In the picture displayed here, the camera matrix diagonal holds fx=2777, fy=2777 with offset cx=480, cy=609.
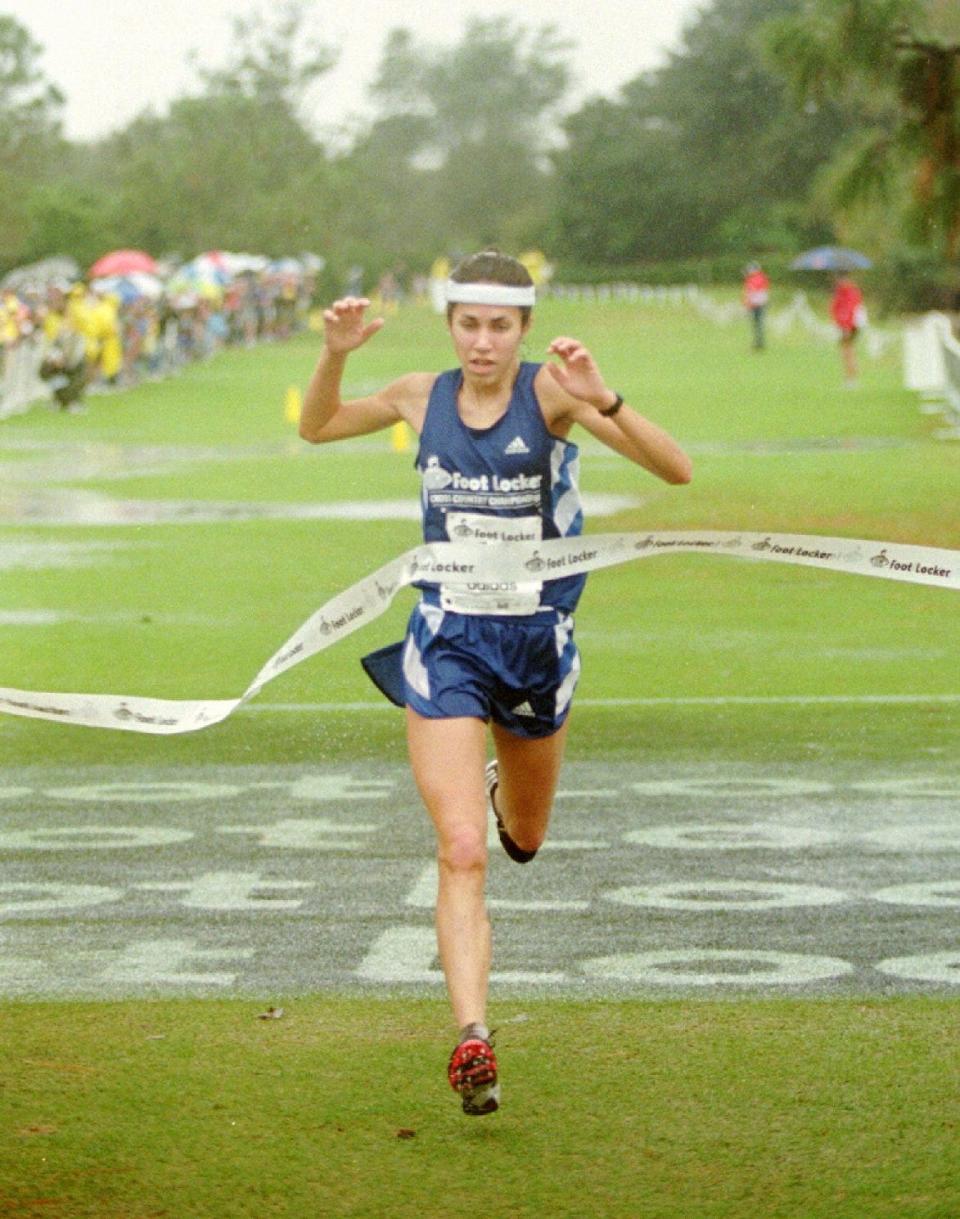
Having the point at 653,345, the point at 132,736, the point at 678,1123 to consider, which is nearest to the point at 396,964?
the point at 678,1123

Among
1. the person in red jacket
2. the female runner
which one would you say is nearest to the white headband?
the female runner

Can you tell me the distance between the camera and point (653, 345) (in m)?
57.0

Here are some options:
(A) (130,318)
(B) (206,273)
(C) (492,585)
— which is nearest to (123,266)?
(B) (206,273)

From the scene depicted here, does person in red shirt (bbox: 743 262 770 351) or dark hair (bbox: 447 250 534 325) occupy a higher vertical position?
dark hair (bbox: 447 250 534 325)

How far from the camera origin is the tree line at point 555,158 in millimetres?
18859

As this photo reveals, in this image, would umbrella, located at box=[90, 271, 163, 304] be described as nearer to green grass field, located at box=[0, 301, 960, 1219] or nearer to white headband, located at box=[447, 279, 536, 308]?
green grass field, located at box=[0, 301, 960, 1219]

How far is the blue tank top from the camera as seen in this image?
6090 mm

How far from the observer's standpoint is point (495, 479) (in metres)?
6.10

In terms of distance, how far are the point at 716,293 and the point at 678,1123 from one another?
68426 millimetres

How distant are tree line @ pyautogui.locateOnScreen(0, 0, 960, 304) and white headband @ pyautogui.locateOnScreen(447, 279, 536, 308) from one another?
12.7 meters

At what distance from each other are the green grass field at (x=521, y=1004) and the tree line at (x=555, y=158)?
302cm

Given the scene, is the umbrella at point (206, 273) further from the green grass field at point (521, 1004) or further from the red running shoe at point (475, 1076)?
the red running shoe at point (475, 1076)

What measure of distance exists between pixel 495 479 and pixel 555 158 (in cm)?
4236

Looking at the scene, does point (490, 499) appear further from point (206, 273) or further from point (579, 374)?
point (206, 273)
